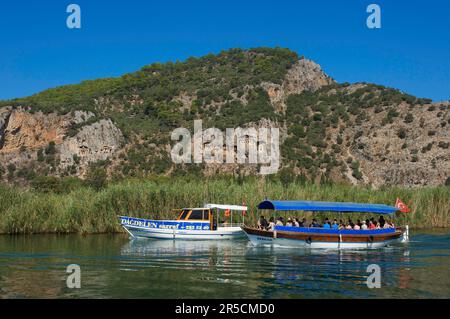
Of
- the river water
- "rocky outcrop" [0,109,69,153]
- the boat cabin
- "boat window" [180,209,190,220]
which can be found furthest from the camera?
"rocky outcrop" [0,109,69,153]

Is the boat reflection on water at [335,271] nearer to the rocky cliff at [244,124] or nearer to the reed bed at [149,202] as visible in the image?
the reed bed at [149,202]

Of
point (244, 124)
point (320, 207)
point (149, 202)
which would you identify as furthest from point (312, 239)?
point (244, 124)

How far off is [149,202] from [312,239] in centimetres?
1441

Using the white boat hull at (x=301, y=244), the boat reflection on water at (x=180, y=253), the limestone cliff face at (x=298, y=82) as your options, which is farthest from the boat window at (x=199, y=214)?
the limestone cliff face at (x=298, y=82)

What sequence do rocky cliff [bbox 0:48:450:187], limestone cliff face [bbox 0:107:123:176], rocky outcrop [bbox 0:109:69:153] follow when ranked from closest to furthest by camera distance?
1. rocky cliff [bbox 0:48:450:187]
2. limestone cliff face [bbox 0:107:123:176]
3. rocky outcrop [bbox 0:109:69:153]

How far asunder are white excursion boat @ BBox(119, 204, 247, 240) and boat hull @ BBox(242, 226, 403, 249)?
4.89 metres

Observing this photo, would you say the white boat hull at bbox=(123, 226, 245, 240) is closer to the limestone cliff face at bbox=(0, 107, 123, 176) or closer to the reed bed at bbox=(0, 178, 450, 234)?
the reed bed at bbox=(0, 178, 450, 234)

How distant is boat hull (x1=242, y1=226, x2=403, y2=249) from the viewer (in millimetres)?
32031

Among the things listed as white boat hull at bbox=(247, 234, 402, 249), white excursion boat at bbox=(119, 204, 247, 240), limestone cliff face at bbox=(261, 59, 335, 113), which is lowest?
white boat hull at bbox=(247, 234, 402, 249)

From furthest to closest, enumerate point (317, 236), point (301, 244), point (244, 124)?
point (244, 124) → point (301, 244) → point (317, 236)

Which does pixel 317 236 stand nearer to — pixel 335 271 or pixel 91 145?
pixel 335 271

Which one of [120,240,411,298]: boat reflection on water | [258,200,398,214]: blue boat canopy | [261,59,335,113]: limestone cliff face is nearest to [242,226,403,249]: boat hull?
[120,240,411,298]: boat reflection on water

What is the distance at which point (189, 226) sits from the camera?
3759 cm
